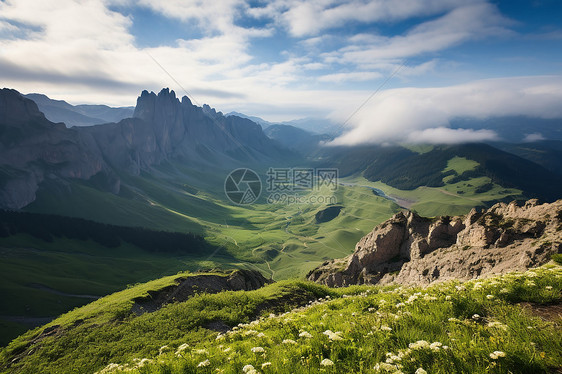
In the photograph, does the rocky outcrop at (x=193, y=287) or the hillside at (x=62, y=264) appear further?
the hillside at (x=62, y=264)

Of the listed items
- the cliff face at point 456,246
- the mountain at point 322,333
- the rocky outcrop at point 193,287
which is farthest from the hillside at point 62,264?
the cliff face at point 456,246

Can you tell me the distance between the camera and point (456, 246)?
49875 millimetres

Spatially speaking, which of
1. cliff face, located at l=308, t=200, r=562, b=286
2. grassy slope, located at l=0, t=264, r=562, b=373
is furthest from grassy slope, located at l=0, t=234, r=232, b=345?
cliff face, located at l=308, t=200, r=562, b=286

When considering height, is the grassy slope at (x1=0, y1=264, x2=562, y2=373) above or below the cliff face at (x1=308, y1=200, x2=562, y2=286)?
above

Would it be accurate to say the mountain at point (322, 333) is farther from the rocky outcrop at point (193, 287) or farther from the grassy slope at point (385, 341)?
the rocky outcrop at point (193, 287)

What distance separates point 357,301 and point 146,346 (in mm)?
14337

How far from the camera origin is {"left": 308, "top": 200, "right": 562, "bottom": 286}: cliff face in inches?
1471

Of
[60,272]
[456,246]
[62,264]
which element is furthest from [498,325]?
[62,264]

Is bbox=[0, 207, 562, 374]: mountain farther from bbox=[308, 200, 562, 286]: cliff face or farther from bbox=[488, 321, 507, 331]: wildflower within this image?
bbox=[308, 200, 562, 286]: cliff face

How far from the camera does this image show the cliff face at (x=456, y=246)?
3738 cm

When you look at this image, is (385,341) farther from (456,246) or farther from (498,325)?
(456,246)

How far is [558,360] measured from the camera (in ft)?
20.7

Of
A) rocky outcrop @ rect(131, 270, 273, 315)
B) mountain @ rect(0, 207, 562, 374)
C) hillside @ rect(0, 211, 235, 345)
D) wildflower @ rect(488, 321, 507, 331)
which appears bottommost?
hillside @ rect(0, 211, 235, 345)

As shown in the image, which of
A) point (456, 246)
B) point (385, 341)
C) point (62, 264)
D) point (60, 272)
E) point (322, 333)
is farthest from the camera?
point (62, 264)
